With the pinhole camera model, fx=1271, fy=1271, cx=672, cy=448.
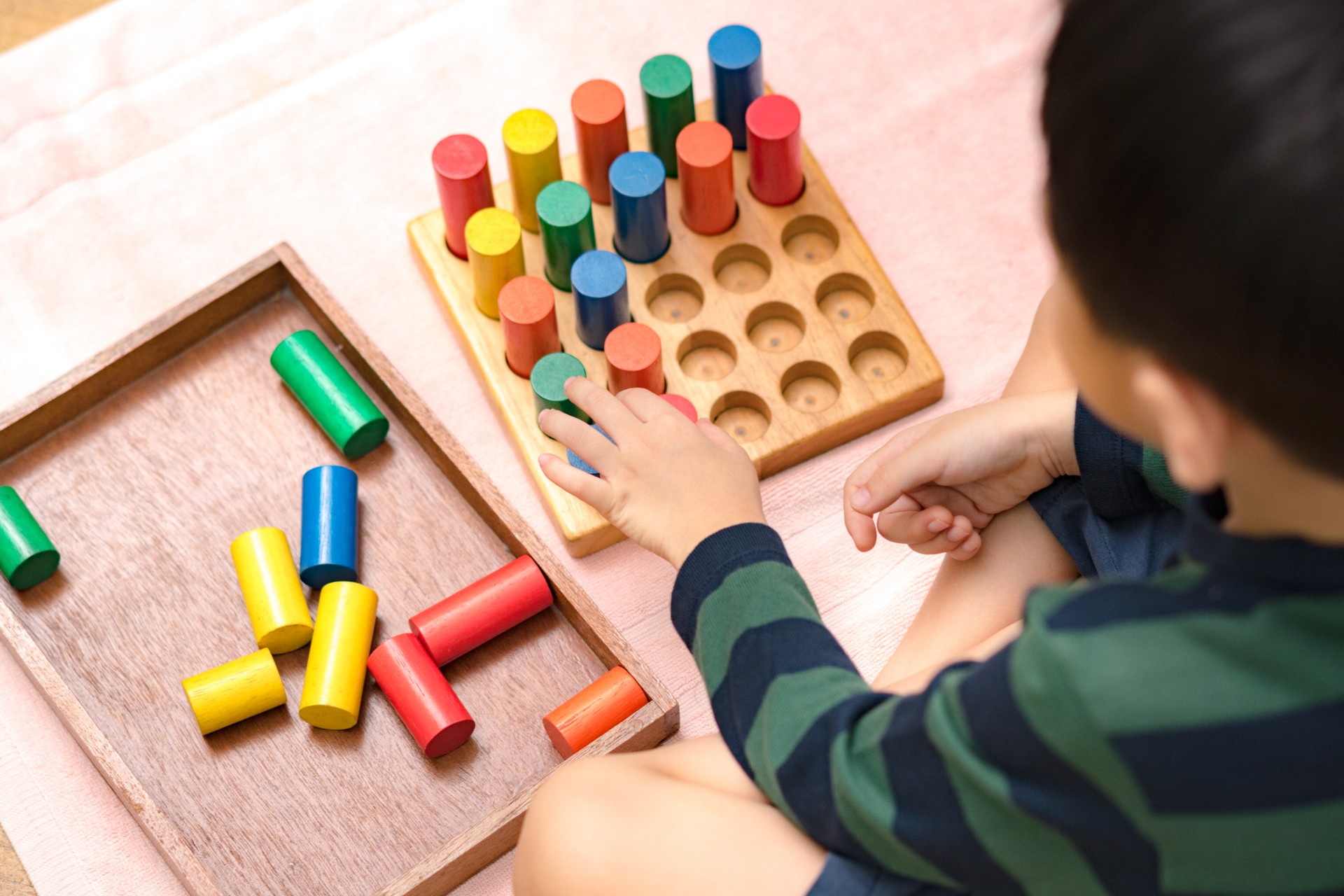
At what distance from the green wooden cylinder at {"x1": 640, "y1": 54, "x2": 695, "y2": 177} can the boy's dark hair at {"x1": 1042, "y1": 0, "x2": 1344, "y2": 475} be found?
554 millimetres

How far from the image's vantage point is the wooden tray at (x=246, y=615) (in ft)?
2.62

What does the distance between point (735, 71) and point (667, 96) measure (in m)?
0.06

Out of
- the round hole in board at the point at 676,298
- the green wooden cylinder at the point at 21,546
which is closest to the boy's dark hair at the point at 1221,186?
the round hole in board at the point at 676,298

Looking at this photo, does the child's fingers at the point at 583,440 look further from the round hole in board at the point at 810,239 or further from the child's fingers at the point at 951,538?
the round hole in board at the point at 810,239

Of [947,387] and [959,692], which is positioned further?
[947,387]

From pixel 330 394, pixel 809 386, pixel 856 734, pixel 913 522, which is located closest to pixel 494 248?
pixel 330 394

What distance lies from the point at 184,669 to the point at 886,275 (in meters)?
0.60

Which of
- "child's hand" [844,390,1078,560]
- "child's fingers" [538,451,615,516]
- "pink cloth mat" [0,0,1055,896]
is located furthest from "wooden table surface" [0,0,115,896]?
"child's hand" [844,390,1078,560]

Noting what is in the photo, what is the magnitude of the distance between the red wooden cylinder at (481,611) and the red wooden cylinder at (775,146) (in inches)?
14.0

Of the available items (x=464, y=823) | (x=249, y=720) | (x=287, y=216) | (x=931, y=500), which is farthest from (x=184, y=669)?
(x=931, y=500)

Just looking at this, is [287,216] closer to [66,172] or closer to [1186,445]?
[66,172]

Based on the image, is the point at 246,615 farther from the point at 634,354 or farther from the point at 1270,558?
the point at 1270,558

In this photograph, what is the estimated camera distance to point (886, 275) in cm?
101

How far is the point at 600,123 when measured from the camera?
37.0 inches
